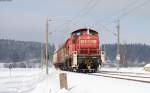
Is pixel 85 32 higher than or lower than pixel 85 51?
higher

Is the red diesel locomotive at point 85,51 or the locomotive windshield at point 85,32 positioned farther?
the locomotive windshield at point 85,32

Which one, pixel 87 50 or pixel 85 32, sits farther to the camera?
pixel 85 32

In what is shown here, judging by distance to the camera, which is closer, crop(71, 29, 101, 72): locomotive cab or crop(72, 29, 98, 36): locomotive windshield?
crop(71, 29, 101, 72): locomotive cab

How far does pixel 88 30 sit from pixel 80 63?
440 centimetres

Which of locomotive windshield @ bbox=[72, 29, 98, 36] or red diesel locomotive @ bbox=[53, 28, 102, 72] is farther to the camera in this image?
locomotive windshield @ bbox=[72, 29, 98, 36]

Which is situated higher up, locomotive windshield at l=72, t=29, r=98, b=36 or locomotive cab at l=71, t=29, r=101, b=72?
locomotive windshield at l=72, t=29, r=98, b=36

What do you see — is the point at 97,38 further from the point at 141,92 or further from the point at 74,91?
the point at 141,92

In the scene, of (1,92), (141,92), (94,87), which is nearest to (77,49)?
(1,92)

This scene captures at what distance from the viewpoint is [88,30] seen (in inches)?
1831

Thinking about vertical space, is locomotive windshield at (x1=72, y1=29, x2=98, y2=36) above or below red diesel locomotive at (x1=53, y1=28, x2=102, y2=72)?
above

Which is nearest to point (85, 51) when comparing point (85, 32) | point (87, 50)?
point (87, 50)

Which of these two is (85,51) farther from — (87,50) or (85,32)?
(85,32)

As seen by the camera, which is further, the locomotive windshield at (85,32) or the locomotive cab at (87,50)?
the locomotive windshield at (85,32)

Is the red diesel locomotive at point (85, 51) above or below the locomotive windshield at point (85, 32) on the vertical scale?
below
